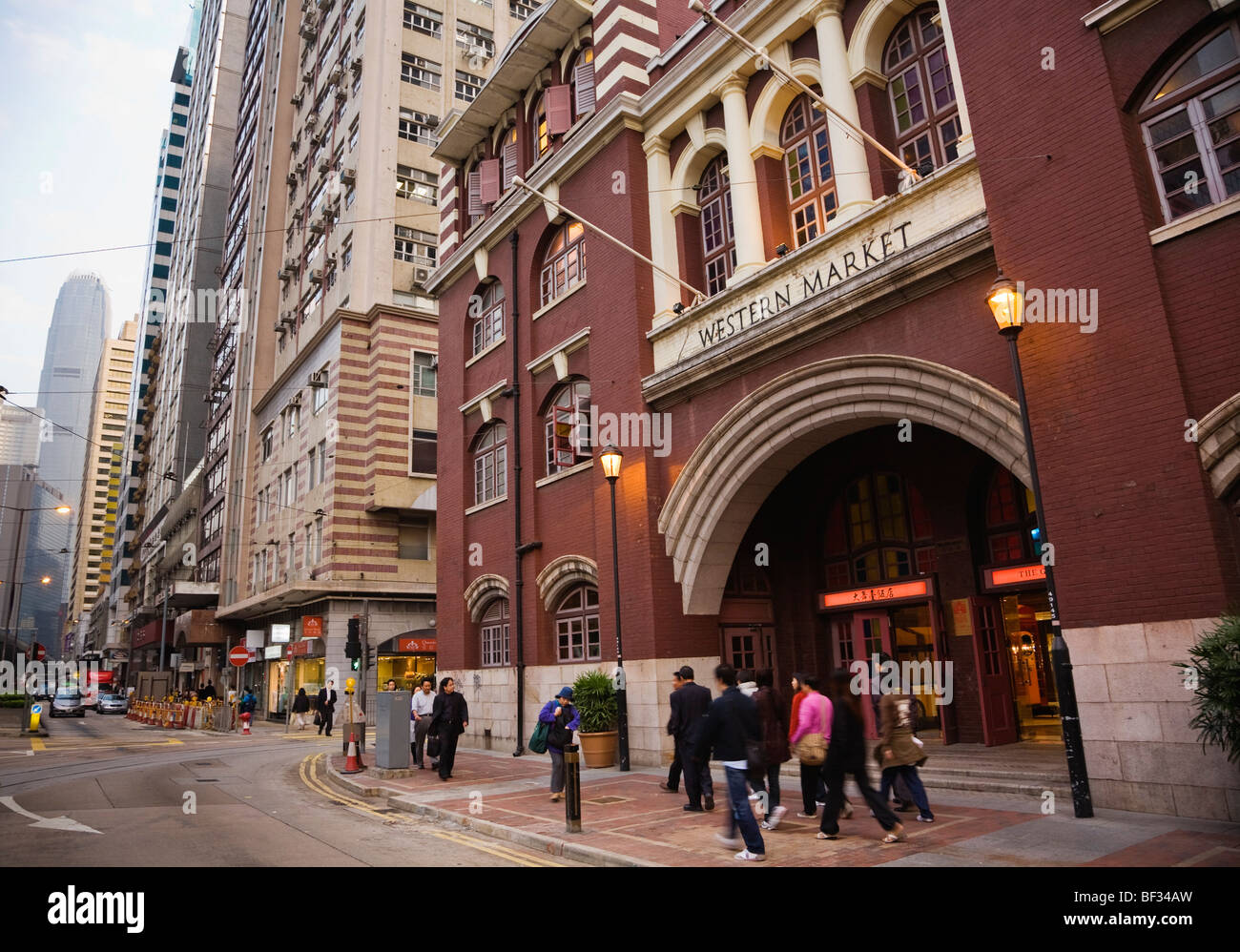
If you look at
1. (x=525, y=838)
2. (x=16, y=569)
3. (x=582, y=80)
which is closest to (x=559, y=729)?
(x=525, y=838)

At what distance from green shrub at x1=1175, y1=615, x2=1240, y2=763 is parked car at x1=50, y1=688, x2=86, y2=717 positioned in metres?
54.2

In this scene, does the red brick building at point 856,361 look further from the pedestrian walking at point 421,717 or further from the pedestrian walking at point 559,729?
the pedestrian walking at point 559,729

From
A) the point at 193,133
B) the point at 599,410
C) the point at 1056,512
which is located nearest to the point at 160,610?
the point at 193,133

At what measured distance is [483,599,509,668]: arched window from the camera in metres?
21.4

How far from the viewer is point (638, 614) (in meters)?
16.4

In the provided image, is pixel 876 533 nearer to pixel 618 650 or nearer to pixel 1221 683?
pixel 618 650

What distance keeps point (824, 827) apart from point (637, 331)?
445 inches

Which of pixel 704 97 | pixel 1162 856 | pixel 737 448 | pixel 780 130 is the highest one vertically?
pixel 704 97

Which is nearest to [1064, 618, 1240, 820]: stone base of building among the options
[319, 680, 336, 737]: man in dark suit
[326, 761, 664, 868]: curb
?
[326, 761, 664, 868]: curb

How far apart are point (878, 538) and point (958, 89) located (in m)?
8.00

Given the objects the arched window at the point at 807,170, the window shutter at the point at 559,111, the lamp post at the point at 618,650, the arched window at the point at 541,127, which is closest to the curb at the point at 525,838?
the lamp post at the point at 618,650

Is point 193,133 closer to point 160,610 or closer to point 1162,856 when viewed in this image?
point 160,610

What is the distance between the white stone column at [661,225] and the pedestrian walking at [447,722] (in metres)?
8.48

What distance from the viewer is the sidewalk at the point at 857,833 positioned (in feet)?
24.1
